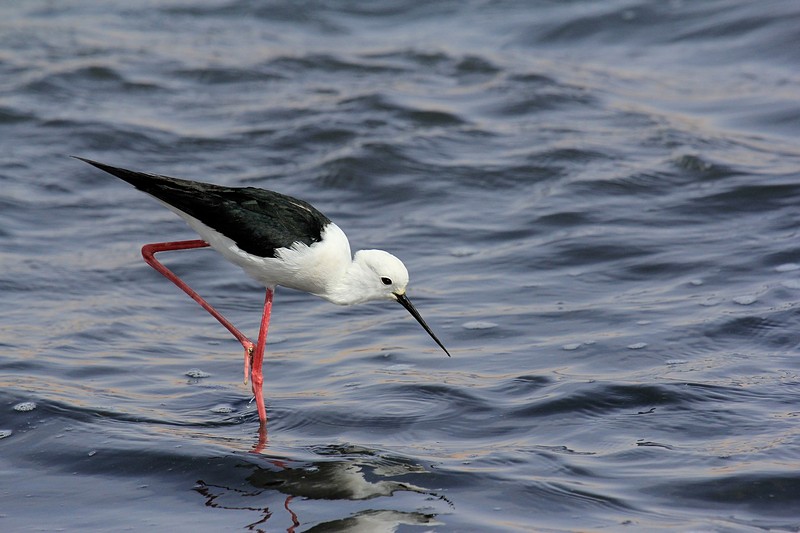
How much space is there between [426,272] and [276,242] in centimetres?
255

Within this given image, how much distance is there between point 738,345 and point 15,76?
934 cm

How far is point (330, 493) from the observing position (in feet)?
17.1

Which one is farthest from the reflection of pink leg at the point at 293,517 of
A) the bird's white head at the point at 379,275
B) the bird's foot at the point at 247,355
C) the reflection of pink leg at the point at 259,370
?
the bird's white head at the point at 379,275

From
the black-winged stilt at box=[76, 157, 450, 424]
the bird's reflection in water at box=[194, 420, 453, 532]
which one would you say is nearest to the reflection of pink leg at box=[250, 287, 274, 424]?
the black-winged stilt at box=[76, 157, 450, 424]

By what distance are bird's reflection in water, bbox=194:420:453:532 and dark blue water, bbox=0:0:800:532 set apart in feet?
0.07

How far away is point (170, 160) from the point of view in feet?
36.8

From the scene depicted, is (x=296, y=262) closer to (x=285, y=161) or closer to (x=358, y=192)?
(x=358, y=192)

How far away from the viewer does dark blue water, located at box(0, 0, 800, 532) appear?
17.4 feet

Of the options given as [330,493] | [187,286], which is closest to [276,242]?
[187,286]

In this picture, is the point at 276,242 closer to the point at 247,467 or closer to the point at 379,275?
the point at 379,275

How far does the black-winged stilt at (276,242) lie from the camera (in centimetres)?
623

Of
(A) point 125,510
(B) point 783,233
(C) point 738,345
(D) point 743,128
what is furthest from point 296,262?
(D) point 743,128

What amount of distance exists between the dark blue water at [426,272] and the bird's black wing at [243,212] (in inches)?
35.8

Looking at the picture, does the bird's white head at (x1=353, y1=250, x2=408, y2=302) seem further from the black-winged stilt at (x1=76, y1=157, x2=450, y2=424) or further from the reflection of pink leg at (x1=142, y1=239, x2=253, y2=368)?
the reflection of pink leg at (x1=142, y1=239, x2=253, y2=368)
